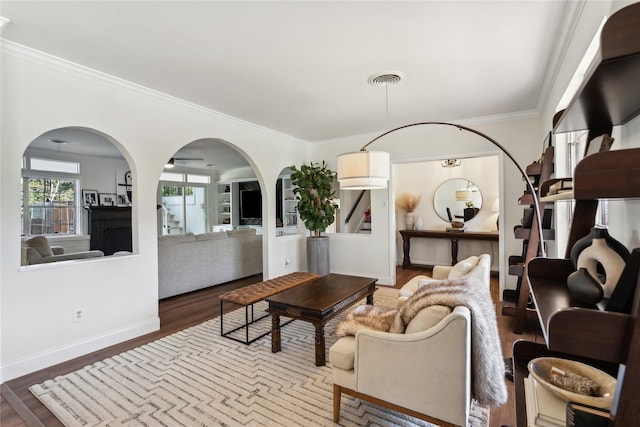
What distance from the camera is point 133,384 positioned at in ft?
7.60

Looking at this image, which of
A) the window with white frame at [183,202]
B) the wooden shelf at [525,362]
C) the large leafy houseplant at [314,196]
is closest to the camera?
the wooden shelf at [525,362]

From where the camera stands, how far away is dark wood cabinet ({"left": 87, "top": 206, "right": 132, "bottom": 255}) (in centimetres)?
659

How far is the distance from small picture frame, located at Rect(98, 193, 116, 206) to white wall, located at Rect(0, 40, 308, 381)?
15.8 feet

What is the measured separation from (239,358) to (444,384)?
5.79 ft

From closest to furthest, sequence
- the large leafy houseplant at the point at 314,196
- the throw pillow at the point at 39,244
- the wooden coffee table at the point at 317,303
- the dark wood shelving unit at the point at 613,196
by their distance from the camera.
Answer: the dark wood shelving unit at the point at 613,196
the wooden coffee table at the point at 317,303
the throw pillow at the point at 39,244
the large leafy houseplant at the point at 314,196

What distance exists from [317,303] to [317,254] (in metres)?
2.51

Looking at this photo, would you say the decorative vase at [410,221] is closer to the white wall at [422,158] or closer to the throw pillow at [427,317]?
the white wall at [422,158]

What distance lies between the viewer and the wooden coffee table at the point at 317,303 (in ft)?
8.45

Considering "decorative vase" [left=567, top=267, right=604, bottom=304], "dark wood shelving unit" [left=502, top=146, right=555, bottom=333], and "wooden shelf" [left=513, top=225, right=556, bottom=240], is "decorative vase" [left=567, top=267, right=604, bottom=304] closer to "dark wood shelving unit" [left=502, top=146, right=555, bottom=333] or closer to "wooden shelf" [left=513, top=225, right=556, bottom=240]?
"dark wood shelving unit" [left=502, top=146, right=555, bottom=333]

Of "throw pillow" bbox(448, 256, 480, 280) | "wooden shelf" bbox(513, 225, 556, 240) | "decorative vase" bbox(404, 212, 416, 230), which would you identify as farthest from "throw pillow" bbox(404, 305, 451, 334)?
"decorative vase" bbox(404, 212, 416, 230)

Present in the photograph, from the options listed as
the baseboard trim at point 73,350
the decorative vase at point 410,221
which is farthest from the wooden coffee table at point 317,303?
the decorative vase at point 410,221

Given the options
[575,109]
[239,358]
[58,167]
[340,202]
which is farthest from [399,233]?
[58,167]

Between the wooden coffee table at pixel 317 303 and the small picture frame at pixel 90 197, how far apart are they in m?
6.09

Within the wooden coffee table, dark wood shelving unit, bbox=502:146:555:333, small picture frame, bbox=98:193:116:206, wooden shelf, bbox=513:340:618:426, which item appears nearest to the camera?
wooden shelf, bbox=513:340:618:426
